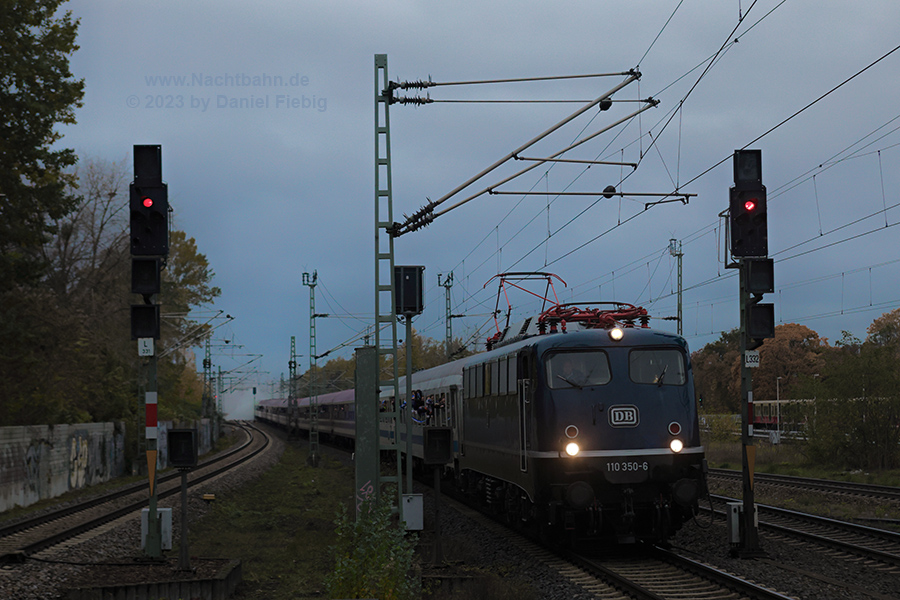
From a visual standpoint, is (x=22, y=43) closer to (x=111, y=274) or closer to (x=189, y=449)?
(x=189, y=449)

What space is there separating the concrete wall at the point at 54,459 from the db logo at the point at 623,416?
56.2 ft

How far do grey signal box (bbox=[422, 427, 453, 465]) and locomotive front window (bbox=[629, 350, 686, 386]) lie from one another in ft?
9.63

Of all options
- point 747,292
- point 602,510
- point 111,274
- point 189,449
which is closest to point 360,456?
point 189,449

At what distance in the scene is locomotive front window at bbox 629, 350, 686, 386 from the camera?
13836 mm

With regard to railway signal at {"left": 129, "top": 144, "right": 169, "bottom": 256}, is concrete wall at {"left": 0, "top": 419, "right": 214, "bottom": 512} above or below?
below

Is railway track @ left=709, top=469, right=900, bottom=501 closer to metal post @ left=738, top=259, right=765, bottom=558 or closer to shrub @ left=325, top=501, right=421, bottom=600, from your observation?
metal post @ left=738, top=259, right=765, bottom=558

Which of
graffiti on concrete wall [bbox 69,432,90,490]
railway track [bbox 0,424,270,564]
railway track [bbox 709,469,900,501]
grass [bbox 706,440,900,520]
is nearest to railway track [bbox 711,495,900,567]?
grass [bbox 706,440,900,520]

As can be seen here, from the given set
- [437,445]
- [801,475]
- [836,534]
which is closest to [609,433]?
[437,445]

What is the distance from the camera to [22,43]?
84.8 feet

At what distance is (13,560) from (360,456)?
5.37m

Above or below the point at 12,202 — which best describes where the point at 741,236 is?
below

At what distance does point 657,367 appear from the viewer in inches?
549

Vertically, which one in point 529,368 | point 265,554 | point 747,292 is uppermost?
point 747,292

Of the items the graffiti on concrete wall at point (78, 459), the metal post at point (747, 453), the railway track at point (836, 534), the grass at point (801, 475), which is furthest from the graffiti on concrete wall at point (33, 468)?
the metal post at point (747, 453)
